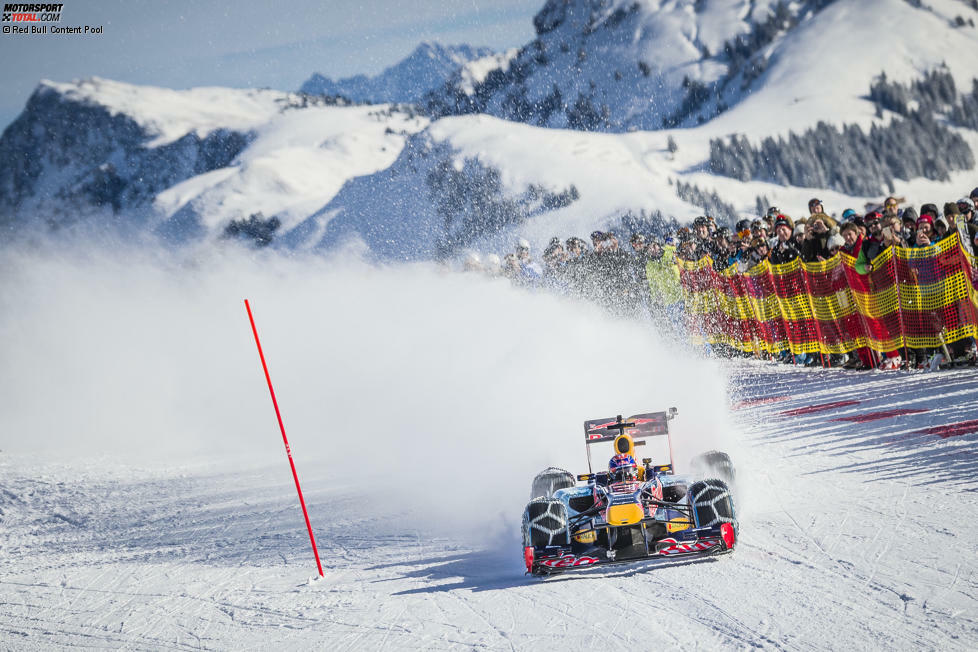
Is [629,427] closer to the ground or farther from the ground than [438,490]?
farther from the ground

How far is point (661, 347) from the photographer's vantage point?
12.9 metres

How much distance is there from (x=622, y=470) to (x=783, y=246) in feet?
24.0

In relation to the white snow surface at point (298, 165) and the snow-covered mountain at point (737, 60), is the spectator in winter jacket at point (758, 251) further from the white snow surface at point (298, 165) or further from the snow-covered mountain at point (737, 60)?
the white snow surface at point (298, 165)

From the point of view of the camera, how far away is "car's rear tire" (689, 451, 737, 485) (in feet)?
21.0

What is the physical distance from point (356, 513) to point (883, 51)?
116 meters

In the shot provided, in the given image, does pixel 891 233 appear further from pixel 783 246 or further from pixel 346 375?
pixel 346 375

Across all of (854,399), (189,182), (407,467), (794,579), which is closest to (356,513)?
(407,467)

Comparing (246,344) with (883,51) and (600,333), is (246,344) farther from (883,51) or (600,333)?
(883,51)

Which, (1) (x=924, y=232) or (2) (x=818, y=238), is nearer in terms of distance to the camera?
(1) (x=924, y=232)

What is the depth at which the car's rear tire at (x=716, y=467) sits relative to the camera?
21.0 feet

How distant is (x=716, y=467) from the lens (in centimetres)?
642

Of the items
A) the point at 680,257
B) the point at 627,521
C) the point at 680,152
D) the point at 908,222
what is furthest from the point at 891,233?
the point at 680,152

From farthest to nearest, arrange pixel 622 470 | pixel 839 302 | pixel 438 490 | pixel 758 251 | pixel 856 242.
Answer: pixel 758 251
pixel 839 302
pixel 856 242
pixel 438 490
pixel 622 470

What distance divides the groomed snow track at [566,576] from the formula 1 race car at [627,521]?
0.44 feet
